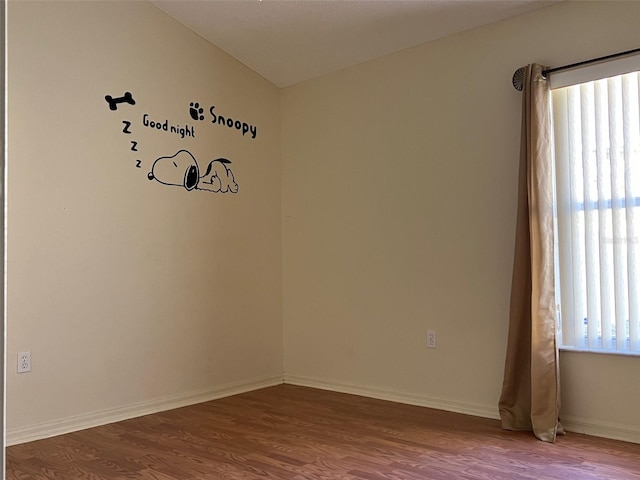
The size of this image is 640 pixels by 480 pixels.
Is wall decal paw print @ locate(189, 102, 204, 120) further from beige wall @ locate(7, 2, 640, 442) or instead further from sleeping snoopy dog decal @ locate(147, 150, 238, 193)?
sleeping snoopy dog decal @ locate(147, 150, 238, 193)

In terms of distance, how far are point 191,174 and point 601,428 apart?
9.61 feet

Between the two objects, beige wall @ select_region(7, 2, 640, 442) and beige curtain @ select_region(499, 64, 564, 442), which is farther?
beige wall @ select_region(7, 2, 640, 442)

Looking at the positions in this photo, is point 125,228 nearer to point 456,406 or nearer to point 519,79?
point 456,406

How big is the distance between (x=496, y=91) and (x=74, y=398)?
3036mm

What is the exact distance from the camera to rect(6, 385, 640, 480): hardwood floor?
106 inches

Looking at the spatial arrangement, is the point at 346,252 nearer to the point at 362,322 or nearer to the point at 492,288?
the point at 362,322

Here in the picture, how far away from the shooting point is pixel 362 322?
4.31m

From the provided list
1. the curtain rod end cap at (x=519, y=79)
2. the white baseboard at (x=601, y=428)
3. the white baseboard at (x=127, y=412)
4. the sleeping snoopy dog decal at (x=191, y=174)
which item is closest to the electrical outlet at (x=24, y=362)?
the white baseboard at (x=127, y=412)

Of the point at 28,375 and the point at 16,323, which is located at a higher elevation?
the point at 16,323

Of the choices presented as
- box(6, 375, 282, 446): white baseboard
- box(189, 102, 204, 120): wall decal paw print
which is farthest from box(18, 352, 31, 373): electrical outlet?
box(189, 102, 204, 120): wall decal paw print

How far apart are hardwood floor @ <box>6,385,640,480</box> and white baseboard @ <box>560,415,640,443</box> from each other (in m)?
0.06

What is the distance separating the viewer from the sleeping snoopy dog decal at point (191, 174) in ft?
13.2

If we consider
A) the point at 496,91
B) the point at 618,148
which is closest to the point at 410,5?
the point at 496,91

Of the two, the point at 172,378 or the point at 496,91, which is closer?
the point at 496,91
